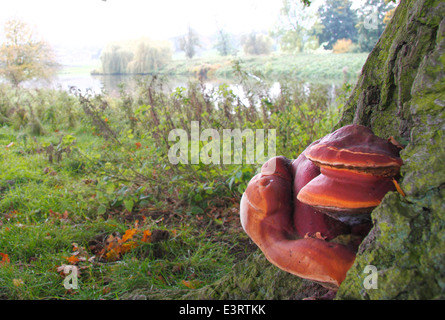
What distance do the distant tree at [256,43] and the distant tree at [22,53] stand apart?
77.4 feet

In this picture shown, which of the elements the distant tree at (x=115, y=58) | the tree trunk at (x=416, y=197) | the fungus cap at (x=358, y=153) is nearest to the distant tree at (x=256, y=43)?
the distant tree at (x=115, y=58)

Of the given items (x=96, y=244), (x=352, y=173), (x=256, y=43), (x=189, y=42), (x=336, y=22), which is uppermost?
(x=256, y=43)

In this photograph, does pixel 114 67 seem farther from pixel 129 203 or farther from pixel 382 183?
pixel 382 183

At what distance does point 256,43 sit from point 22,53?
2589 cm

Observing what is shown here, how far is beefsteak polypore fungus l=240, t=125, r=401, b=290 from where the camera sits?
2.81 feet

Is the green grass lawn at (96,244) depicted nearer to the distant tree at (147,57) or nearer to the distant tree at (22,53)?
the distant tree at (147,57)

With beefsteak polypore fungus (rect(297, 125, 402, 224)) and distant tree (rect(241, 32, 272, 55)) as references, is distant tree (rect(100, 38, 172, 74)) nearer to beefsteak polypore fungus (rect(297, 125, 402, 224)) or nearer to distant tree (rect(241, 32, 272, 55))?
distant tree (rect(241, 32, 272, 55))

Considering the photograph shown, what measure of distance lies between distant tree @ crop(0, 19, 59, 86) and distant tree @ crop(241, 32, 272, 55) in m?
23.6

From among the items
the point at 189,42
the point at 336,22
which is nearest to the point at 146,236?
the point at 336,22

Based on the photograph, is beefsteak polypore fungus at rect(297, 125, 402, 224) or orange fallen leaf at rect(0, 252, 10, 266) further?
orange fallen leaf at rect(0, 252, 10, 266)

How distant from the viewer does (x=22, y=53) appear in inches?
688

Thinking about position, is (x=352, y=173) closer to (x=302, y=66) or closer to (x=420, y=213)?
(x=420, y=213)

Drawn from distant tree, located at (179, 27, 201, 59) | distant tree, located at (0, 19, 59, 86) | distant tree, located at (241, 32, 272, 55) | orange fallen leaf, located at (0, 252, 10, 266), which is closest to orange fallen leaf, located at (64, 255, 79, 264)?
orange fallen leaf, located at (0, 252, 10, 266)

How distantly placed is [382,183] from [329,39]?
23.8m
